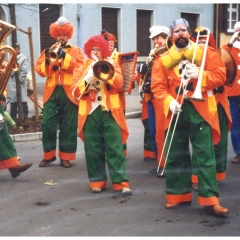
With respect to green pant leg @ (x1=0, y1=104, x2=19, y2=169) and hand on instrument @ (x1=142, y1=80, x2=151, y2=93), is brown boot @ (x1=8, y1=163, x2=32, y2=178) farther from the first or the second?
hand on instrument @ (x1=142, y1=80, x2=151, y2=93)

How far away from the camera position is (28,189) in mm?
5762

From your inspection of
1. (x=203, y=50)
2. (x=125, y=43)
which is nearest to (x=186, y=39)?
(x=203, y=50)

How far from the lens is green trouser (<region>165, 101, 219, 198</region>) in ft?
15.4

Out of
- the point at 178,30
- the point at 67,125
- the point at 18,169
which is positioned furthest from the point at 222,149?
the point at 18,169

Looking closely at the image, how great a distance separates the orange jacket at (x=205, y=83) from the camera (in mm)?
4688

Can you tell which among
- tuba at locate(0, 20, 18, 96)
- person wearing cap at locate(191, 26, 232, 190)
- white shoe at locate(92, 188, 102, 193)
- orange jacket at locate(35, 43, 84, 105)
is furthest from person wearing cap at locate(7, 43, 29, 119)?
person wearing cap at locate(191, 26, 232, 190)

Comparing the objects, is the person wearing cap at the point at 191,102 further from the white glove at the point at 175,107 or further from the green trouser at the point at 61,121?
the green trouser at the point at 61,121

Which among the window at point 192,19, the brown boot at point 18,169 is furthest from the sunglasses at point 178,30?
the window at point 192,19

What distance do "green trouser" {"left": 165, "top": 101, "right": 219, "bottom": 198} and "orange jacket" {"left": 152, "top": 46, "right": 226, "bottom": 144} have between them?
0.07m

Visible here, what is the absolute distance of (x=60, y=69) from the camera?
22.0 feet

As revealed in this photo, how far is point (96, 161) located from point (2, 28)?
1.67 m

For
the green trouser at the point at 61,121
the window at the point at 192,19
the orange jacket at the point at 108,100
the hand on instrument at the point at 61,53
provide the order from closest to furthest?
the orange jacket at the point at 108,100, the hand on instrument at the point at 61,53, the green trouser at the point at 61,121, the window at the point at 192,19

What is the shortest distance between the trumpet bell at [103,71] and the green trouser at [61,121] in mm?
1492

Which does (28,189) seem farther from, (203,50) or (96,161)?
(203,50)
